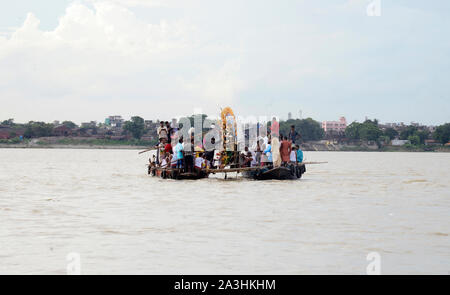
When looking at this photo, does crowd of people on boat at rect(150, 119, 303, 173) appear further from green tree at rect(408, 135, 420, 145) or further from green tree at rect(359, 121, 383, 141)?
green tree at rect(408, 135, 420, 145)

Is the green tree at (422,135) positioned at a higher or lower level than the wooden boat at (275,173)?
higher

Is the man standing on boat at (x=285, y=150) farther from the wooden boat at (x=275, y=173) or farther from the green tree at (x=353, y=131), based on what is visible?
the green tree at (x=353, y=131)

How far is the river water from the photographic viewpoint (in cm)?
1070

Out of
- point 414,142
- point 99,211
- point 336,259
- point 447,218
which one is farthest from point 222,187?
point 414,142

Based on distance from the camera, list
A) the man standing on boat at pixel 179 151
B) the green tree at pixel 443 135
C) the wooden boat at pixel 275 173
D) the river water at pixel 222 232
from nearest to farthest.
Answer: the river water at pixel 222 232 < the man standing on boat at pixel 179 151 < the wooden boat at pixel 275 173 < the green tree at pixel 443 135

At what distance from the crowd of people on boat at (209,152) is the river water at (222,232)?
409cm

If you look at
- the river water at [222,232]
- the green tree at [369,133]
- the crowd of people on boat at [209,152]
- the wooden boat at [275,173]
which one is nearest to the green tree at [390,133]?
the green tree at [369,133]

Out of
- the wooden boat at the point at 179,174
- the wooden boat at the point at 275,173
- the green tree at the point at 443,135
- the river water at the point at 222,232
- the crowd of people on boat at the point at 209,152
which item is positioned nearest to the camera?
the river water at the point at 222,232

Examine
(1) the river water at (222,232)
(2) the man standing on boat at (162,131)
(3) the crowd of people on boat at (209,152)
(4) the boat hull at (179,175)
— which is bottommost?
(1) the river water at (222,232)

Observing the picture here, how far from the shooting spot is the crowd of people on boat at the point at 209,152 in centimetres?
2848

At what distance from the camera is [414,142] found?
165875 mm

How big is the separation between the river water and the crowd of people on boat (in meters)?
4.09
